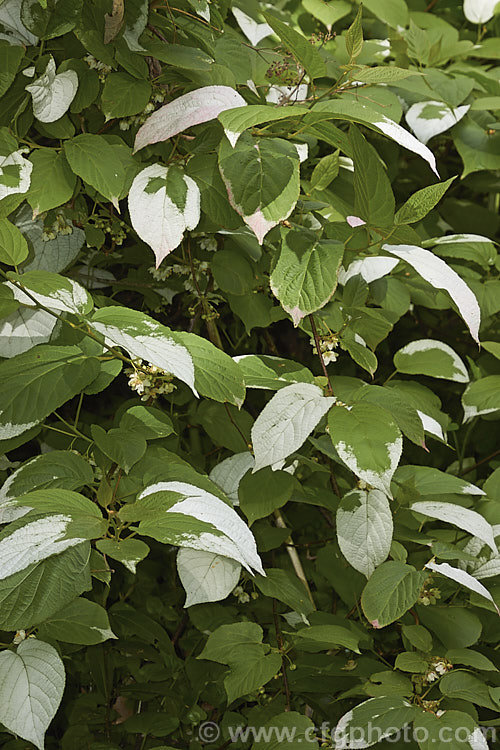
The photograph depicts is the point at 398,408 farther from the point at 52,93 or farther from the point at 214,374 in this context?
the point at 52,93

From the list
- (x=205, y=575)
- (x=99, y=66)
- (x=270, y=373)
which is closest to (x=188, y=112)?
(x=99, y=66)

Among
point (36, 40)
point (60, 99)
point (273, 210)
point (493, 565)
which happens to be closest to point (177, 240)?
point (273, 210)

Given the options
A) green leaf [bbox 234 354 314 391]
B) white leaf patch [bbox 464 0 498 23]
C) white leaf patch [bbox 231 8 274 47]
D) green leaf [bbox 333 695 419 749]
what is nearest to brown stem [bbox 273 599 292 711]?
green leaf [bbox 333 695 419 749]

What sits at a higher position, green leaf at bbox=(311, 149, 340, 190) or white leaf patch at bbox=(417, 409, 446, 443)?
green leaf at bbox=(311, 149, 340, 190)

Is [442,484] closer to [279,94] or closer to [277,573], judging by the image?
[277,573]

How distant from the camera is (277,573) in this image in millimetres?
953

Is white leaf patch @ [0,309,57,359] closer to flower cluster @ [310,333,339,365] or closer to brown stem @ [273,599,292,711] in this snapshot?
flower cluster @ [310,333,339,365]

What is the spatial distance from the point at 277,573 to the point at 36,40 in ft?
2.53

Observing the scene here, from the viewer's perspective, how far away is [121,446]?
0.76 metres

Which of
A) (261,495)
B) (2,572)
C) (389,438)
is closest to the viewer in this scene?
(2,572)

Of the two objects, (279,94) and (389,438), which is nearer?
(389,438)

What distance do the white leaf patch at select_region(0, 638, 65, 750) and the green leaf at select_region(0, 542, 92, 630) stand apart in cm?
11

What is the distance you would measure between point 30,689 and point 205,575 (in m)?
0.23

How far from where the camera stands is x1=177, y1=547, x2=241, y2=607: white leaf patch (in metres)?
0.81
